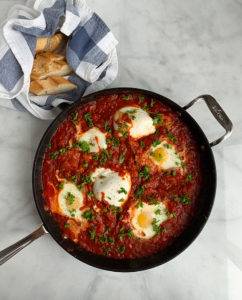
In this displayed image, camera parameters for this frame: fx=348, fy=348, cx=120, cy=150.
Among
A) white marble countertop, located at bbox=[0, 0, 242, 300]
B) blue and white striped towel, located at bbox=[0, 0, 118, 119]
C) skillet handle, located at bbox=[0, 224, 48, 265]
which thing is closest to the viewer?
skillet handle, located at bbox=[0, 224, 48, 265]

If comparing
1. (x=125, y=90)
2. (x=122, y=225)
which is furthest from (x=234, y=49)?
(x=122, y=225)

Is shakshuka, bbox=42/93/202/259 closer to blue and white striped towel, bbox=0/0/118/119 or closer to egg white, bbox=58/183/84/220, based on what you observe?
egg white, bbox=58/183/84/220

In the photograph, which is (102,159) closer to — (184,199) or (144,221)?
(144,221)

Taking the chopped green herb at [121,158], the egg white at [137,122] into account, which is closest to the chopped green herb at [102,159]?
the chopped green herb at [121,158]

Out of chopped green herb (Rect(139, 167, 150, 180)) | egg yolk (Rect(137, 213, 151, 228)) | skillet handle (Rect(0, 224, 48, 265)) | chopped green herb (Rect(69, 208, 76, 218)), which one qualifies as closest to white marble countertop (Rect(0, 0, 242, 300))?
skillet handle (Rect(0, 224, 48, 265))

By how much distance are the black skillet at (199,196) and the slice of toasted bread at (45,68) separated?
43cm

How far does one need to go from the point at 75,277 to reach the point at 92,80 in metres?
2.07

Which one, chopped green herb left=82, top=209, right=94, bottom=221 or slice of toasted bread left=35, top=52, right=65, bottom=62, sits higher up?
slice of toasted bread left=35, top=52, right=65, bottom=62

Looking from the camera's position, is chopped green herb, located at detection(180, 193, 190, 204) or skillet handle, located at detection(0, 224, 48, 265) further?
chopped green herb, located at detection(180, 193, 190, 204)

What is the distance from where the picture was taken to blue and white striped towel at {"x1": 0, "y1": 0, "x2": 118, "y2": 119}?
3.29 m

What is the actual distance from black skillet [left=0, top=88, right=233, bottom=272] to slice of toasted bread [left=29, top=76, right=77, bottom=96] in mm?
255

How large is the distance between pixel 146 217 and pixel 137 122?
93 cm

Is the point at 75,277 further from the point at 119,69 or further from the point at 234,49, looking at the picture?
the point at 234,49

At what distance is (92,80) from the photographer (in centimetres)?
352
